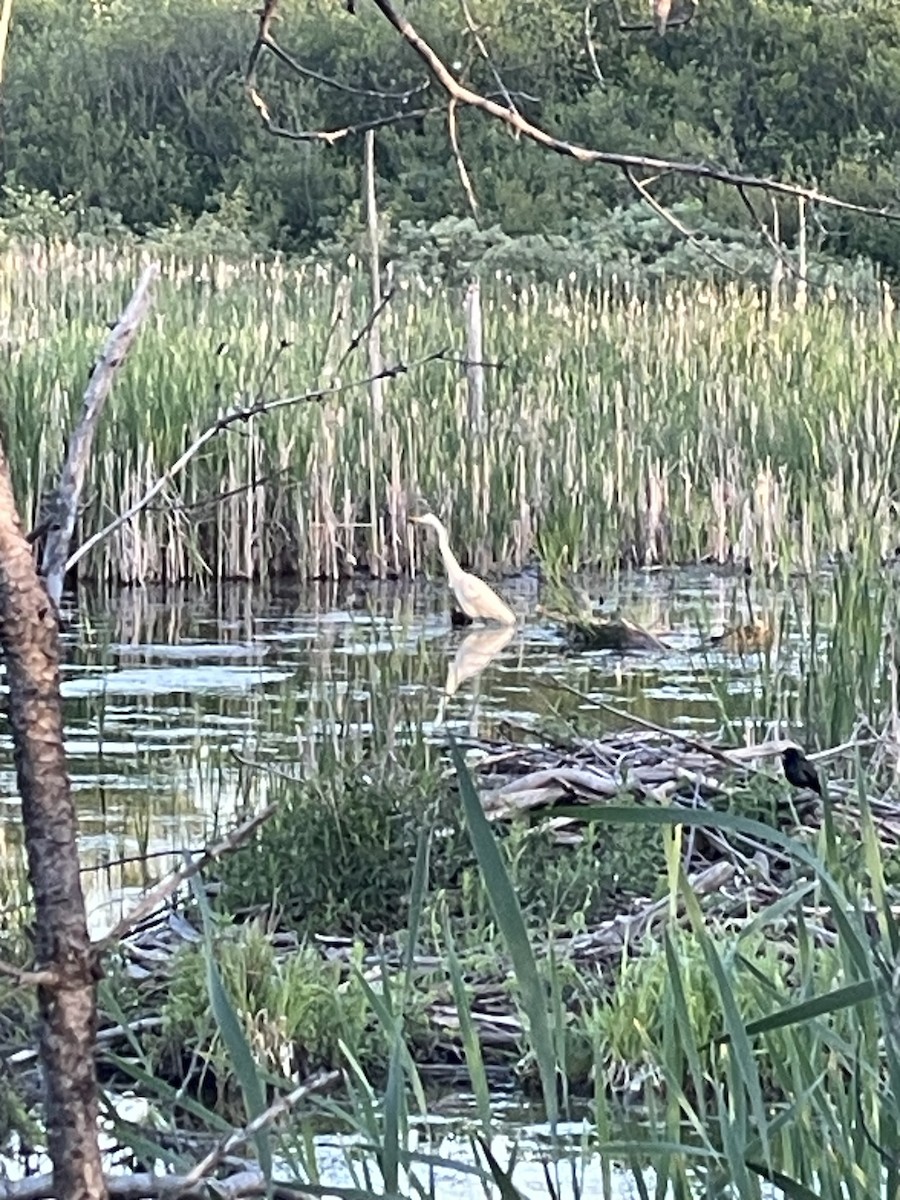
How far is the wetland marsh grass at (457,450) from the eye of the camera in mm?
9492

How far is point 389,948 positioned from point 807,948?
2077mm

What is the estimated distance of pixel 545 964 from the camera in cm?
390

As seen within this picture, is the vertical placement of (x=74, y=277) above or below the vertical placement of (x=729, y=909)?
above

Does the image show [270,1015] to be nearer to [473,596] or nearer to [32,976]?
[32,976]

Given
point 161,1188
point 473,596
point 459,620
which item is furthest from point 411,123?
point 161,1188

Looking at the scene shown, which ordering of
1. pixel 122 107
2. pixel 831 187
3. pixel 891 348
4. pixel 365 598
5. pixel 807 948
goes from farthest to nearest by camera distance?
1. pixel 122 107
2. pixel 831 187
3. pixel 891 348
4. pixel 365 598
5. pixel 807 948

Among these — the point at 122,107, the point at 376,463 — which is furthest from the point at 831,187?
the point at 376,463

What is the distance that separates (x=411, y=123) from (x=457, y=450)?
52.1 ft

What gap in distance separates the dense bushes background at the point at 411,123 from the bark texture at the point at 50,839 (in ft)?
74.0

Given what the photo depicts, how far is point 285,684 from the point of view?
24.0 feet

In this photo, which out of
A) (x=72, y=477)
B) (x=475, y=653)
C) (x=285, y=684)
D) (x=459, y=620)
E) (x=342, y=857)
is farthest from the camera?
(x=459, y=620)

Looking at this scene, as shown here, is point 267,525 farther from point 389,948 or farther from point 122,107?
point 122,107

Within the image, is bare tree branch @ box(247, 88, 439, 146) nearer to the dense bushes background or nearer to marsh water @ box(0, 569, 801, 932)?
marsh water @ box(0, 569, 801, 932)

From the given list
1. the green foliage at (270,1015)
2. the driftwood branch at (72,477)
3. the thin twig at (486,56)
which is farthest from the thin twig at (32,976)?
the green foliage at (270,1015)
